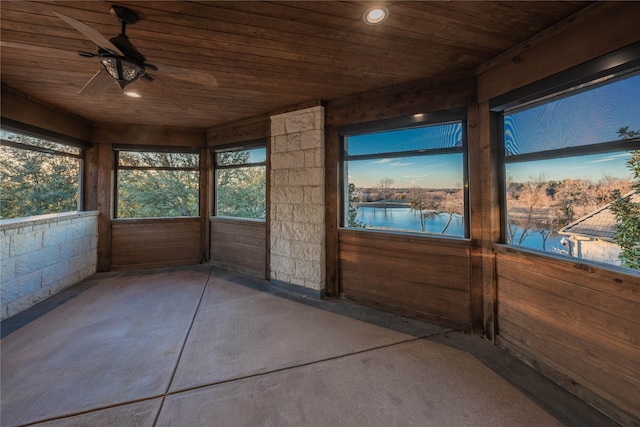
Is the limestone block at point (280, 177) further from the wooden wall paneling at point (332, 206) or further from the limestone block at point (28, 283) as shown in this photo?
the limestone block at point (28, 283)

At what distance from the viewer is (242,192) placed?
182 inches

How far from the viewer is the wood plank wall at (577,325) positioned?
1532mm

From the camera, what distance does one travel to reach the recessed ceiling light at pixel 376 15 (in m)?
1.73

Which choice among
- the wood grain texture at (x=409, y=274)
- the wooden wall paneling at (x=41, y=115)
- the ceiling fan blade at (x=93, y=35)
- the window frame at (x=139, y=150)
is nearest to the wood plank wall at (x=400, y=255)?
the wood grain texture at (x=409, y=274)

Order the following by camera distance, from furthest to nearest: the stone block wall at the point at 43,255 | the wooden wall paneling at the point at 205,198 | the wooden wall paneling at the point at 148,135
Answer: the wooden wall paneling at the point at 205,198 → the wooden wall paneling at the point at 148,135 → the stone block wall at the point at 43,255

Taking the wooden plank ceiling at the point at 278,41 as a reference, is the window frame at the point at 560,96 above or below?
below

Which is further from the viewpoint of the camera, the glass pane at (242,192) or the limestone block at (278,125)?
the glass pane at (242,192)

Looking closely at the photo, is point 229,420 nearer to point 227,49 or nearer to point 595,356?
point 595,356

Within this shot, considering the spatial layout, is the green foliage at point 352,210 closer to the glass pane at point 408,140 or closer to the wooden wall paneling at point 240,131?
the glass pane at point 408,140

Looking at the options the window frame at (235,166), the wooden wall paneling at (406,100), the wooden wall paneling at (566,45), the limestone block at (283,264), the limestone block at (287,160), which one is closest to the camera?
the wooden wall paneling at (566,45)

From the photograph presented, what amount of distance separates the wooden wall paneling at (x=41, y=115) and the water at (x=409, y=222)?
4.36 meters

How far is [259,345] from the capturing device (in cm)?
233

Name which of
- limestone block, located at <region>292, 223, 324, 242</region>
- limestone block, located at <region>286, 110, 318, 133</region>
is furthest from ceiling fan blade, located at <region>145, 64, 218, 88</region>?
limestone block, located at <region>292, 223, 324, 242</region>

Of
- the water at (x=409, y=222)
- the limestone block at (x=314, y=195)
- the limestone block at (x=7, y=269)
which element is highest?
the limestone block at (x=314, y=195)
